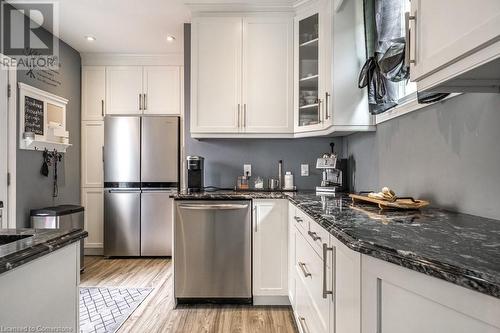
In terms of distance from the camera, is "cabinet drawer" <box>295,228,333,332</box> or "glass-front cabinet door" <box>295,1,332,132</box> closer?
"cabinet drawer" <box>295,228,333,332</box>

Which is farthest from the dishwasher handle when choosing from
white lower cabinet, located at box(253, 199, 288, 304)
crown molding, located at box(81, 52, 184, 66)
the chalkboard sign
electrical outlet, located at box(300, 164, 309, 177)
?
crown molding, located at box(81, 52, 184, 66)

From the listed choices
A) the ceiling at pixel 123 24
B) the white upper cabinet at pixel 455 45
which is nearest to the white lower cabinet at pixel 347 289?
the white upper cabinet at pixel 455 45

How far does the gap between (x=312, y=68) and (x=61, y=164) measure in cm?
306

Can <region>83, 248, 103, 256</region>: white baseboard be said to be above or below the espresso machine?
below

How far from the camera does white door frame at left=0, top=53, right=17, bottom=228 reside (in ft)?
9.46

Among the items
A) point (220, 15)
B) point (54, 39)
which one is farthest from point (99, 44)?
point (220, 15)

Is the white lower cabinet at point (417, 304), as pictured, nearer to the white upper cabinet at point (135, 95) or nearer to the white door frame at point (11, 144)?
the white door frame at point (11, 144)

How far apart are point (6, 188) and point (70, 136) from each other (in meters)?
1.19

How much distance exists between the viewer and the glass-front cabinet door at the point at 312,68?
2.49 metres

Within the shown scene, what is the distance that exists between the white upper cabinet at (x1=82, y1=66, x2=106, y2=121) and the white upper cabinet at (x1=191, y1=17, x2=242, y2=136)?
1.93 m

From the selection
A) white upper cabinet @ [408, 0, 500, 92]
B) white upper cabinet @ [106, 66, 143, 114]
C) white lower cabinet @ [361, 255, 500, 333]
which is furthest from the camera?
white upper cabinet @ [106, 66, 143, 114]

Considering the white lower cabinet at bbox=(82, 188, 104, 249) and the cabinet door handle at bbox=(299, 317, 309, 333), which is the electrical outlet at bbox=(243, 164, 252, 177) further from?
the white lower cabinet at bbox=(82, 188, 104, 249)

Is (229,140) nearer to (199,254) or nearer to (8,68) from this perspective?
(199,254)

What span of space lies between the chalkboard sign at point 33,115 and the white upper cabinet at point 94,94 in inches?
33.8
